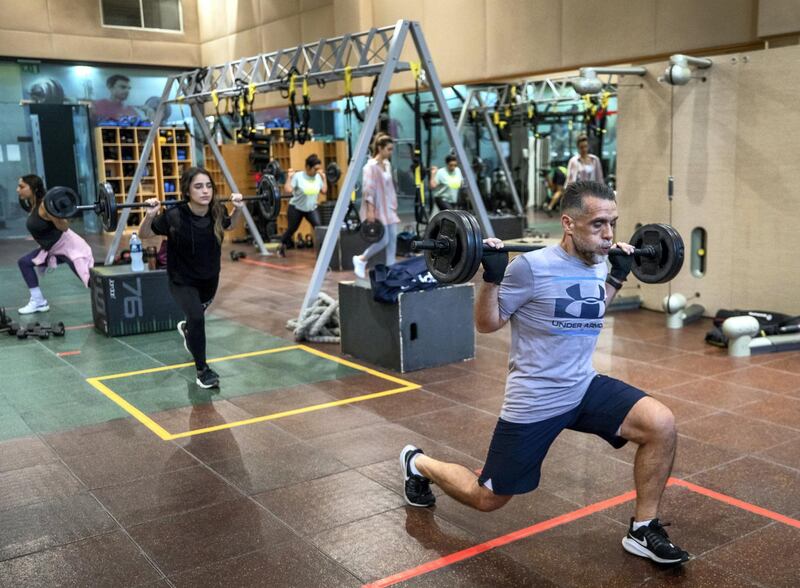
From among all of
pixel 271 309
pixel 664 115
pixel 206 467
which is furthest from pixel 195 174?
pixel 664 115

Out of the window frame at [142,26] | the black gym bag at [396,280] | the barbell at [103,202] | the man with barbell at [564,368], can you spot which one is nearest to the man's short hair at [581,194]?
the man with barbell at [564,368]

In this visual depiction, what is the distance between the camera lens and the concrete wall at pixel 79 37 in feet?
52.4

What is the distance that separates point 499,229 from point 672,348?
21.1 feet

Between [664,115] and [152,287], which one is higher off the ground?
[664,115]

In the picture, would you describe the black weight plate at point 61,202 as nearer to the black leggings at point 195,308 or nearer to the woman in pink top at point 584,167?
the black leggings at point 195,308

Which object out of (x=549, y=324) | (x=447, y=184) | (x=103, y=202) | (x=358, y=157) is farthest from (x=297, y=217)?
(x=549, y=324)

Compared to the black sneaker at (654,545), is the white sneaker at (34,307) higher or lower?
higher

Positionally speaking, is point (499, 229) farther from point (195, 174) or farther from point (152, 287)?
point (195, 174)

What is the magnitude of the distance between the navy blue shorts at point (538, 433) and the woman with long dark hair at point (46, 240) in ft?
20.3

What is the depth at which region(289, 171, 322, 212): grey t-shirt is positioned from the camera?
12.2m

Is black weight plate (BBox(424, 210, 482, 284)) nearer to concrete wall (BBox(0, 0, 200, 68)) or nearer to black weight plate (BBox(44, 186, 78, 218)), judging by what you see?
black weight plate (BBox(44, 186, 78, 218))

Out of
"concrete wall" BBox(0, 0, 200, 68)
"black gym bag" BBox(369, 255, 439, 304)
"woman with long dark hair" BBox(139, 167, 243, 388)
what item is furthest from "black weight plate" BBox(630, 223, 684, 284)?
"concrete wall" BBox(0, 0, 200, 68)

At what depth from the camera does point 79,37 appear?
1658 centimetres

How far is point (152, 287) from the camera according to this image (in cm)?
752
